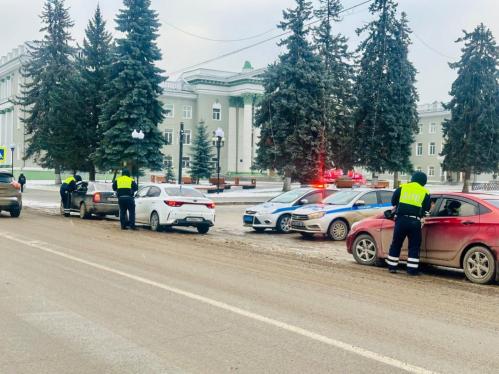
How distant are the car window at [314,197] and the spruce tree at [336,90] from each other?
2618 centimetres

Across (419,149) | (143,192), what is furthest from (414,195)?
(419,149)

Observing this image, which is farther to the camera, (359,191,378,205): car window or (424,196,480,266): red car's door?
(359,191,378,205): car window

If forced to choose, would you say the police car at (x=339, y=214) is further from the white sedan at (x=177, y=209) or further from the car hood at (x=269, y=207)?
the white sedan at (x=177, y=209)

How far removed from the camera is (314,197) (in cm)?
2005

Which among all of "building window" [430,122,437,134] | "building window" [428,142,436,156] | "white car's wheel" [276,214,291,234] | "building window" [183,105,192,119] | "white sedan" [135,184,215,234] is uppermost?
"building window" [183,105,192,119]

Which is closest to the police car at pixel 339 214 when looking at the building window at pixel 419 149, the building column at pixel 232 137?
the building column at pixel 232 137

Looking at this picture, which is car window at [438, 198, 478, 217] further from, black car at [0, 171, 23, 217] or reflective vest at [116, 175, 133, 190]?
black car at [0, 171, 23, 217]

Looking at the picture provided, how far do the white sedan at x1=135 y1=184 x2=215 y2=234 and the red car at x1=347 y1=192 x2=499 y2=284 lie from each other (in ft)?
25.6

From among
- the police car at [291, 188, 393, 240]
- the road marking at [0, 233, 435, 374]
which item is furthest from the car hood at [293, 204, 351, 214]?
the road marking at [0, 233, 435, 374]

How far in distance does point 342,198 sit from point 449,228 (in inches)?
291

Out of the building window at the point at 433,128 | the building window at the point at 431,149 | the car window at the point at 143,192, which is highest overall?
the building window at the point at 433,128

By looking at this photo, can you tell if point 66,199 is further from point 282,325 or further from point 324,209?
point 282,325

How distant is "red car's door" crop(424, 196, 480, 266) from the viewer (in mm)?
10344

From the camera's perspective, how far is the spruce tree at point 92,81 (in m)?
44.7
